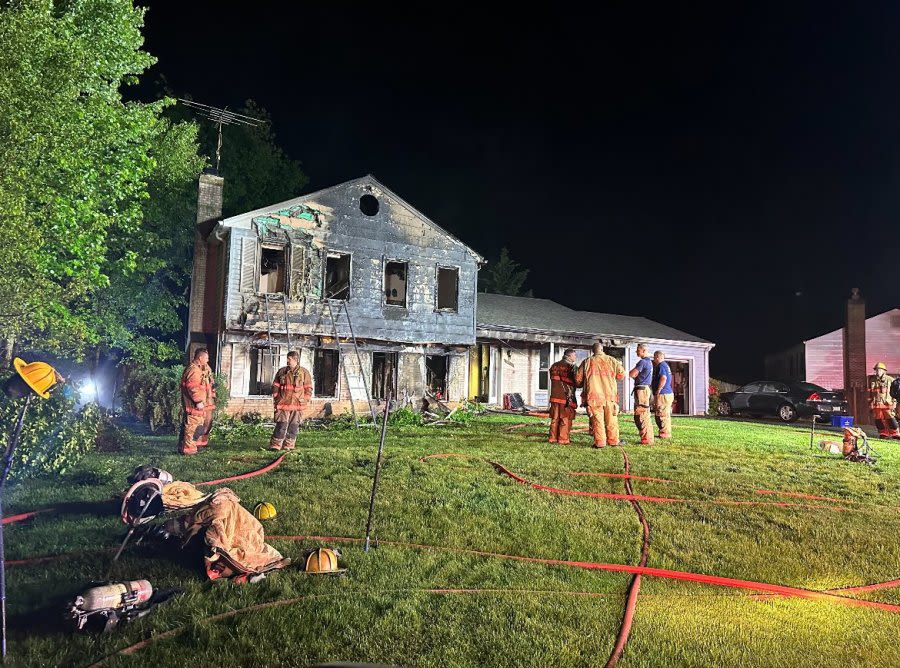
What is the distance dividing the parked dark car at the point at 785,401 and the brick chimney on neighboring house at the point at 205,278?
20155 millimetres

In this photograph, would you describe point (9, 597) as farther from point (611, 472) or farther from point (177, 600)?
point (611, 472)

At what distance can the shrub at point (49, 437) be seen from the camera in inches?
284

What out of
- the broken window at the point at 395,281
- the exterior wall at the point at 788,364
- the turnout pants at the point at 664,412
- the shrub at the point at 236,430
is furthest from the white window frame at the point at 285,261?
the exterior wall at the point at 788,364

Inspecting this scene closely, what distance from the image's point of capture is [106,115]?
13.8 meters

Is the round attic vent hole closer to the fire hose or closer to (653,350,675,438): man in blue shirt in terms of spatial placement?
(653,350,675,438): man in blue shirt

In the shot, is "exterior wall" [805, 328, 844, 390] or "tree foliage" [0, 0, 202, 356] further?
"exterior wall" [805, 328, 844, 390]

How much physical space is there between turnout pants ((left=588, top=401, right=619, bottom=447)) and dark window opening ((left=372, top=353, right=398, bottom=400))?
25.0ft

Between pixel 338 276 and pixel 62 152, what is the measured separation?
8.33 metres

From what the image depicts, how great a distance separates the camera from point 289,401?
10617 mm

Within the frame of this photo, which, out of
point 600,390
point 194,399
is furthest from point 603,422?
point 194,399

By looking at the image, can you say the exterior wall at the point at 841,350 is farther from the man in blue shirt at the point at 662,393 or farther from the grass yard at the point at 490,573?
the grass yard at the point at 490,573

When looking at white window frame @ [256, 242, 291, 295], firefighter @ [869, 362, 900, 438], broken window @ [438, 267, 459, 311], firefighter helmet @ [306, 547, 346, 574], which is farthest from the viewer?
broken window @ [438, 267, 459, 311]

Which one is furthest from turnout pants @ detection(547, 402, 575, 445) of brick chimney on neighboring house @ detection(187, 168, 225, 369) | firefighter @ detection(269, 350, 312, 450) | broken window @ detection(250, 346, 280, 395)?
brick chimney on neighboring house @ detection(187, 168, 225, 369)

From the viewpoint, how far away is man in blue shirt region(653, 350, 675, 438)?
12.1 meters
